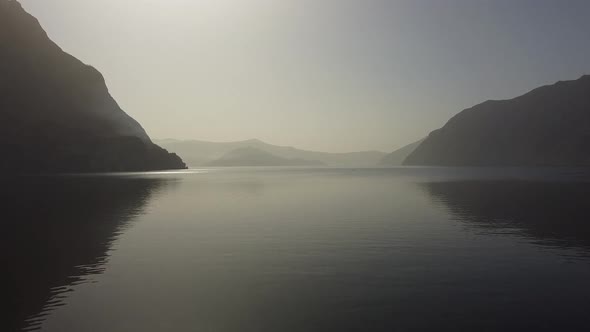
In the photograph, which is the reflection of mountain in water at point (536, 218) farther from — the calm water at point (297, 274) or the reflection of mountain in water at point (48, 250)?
the reflection of mountain in water at point (48, 250)

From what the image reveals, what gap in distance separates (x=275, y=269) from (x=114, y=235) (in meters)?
19.0

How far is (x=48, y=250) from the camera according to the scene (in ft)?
92.5

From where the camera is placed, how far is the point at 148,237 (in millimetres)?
33781

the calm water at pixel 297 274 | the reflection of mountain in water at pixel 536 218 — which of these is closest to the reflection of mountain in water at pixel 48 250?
the calm water at pixel 297 274

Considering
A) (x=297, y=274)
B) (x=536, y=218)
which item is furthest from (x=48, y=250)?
(x=536, y=218)

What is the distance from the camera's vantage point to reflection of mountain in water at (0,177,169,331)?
17.4 m

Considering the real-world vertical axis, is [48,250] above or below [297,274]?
above

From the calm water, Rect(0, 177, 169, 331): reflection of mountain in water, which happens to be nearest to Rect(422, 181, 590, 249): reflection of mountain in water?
the calm water

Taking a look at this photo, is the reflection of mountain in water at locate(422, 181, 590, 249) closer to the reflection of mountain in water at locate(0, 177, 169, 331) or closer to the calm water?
the calm water

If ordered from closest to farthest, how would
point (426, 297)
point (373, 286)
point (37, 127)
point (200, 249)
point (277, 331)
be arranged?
1. point (277, 331)
2. point (426, 297)
3. point (373, 286)
4. point (200, 249)
5. point (37, 127)

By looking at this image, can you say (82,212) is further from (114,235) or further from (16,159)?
(16,159)

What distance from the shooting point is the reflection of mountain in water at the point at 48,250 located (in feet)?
57.0

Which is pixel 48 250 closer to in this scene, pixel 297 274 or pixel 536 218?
pixel 297 274

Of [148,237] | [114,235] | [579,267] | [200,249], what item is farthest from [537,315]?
[114,235]
